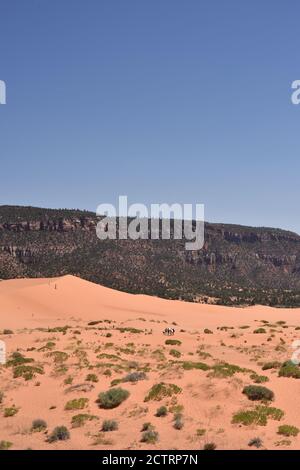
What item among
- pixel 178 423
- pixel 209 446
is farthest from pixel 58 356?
pixel 209 446

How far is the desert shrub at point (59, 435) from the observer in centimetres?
1307

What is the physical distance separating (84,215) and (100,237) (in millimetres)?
12547

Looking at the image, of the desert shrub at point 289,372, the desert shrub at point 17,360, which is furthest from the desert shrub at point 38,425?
the desert shrub at point 289,372

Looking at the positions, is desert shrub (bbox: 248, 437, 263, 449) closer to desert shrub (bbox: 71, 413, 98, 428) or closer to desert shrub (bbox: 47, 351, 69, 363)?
desert shrub (bbox: 71, 413, 98, 428)

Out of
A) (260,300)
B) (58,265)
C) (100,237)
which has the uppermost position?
(100,237)

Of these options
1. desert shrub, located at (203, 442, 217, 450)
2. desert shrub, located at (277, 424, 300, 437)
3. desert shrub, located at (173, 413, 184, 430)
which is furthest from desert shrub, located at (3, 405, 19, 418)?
desert shrub, located at (277, 424, 300, 437)

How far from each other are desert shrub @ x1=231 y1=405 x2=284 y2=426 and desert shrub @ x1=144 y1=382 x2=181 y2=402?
2972 millimetres

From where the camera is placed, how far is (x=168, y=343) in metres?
31.3

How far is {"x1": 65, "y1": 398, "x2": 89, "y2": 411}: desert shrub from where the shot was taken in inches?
640

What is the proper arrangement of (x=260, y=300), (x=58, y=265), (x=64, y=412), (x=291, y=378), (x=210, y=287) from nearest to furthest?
(x=64, y=412)
(x=291, y=378)
(x=260, y=300)
(x=58, y=265)
(x=210, y=287)

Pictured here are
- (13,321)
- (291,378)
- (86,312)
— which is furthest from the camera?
(86,312)

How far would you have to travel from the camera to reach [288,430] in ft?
44.0
